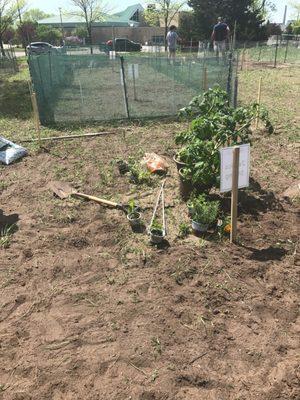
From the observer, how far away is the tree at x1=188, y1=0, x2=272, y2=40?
33.1 m

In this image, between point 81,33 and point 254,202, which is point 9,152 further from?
point 81,33

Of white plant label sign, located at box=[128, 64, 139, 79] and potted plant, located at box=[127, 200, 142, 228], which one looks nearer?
potted plant, located at box=[127, 200, 142, 228]

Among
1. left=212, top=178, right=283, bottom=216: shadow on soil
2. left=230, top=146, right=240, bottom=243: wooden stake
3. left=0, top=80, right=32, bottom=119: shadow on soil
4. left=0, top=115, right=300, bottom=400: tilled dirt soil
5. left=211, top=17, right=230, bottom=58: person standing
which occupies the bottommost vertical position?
left=0, top=115, right=300, bottom=400: tilled dirt soil

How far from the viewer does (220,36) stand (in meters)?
14.0

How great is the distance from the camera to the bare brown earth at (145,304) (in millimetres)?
2775

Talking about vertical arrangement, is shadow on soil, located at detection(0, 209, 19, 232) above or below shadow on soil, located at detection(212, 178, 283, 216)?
below

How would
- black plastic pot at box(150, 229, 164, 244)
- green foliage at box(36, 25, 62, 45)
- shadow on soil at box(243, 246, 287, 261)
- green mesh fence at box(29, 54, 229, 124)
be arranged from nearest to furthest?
1. shadow on soil at box(243, 246, 287, 261)
2. black plastic pot at box(150, 229, 164, 244)
3. green mesh fence at box(29, 54, 229, 124)
4. green foliage at box(36, 25, 62, 45)

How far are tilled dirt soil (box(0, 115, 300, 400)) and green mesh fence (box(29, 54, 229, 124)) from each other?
4845 mm

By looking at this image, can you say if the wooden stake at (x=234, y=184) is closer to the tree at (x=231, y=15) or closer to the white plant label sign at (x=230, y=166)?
the white plant label sign at (x=230, y=166)

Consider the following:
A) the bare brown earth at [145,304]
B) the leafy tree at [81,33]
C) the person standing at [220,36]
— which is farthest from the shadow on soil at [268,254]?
the leafy tree at [81,33]

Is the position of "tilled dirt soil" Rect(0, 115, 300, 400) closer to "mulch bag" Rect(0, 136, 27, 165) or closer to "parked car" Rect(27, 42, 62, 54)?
"mulch bag" Rect(0, 136, 27, 165)

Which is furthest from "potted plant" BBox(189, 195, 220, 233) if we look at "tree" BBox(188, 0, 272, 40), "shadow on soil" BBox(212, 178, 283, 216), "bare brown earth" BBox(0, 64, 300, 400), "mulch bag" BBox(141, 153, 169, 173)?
"tree" BBox(188, 0, 272, 40)

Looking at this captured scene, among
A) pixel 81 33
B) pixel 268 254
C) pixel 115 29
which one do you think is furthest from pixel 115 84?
pixel 115 29

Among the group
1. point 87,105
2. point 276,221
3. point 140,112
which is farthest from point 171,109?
point 276,221
